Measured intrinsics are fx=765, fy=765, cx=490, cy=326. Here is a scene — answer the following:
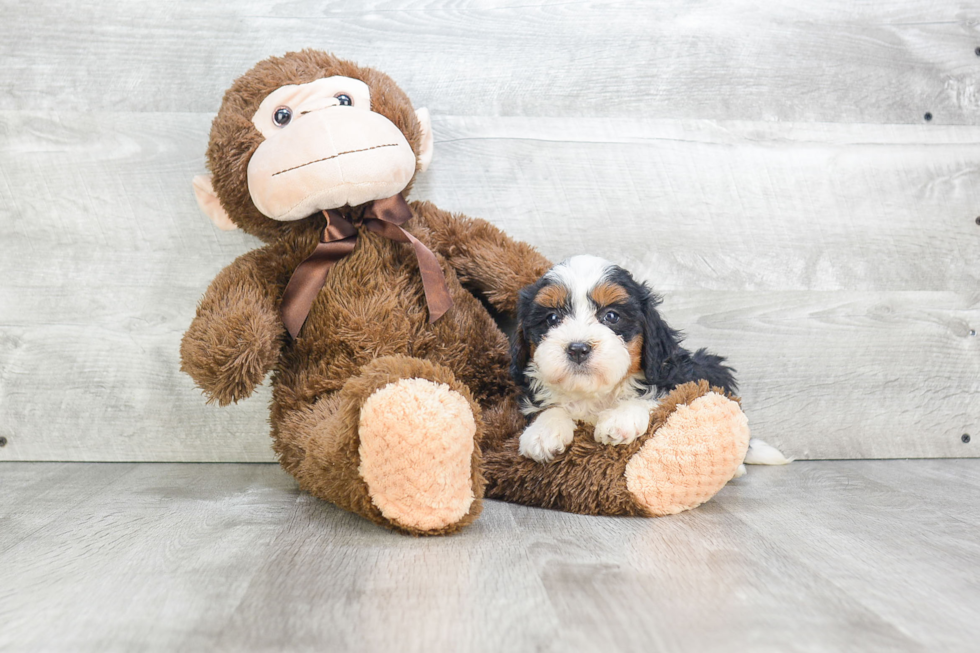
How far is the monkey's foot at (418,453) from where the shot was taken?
1147 mm

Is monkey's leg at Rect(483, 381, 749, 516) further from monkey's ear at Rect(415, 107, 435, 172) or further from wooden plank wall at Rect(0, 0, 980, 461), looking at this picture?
monkey's ear at Rect(415, 107, 435, 172)

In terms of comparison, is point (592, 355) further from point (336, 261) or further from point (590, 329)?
point (336, 261)

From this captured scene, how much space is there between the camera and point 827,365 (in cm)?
192

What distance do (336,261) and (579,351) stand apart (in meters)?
0.53

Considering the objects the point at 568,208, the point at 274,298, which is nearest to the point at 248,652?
the point at 274,298

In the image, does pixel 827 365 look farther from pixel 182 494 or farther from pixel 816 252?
pixel 182 494

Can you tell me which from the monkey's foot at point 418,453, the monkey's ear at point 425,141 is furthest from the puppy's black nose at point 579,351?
the monkey's ear at point 425,141

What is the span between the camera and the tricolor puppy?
1.33 metres

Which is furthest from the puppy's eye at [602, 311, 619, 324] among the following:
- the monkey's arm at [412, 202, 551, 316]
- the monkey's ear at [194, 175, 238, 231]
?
the monkey's ear at [194, 175, 238, 231]

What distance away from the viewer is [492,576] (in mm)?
1042

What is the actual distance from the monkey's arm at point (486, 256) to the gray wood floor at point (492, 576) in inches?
19.3

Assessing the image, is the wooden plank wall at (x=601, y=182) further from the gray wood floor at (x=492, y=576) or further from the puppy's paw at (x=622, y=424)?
the puppy's paw at (x=622, y=424)

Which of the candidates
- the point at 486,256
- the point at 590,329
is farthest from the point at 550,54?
the point at 590,329

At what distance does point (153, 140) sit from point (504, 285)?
93 centimetres
